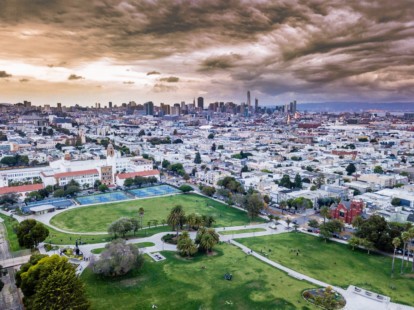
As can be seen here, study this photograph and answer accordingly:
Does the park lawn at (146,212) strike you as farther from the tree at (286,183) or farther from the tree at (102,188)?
the tree at (286,183)

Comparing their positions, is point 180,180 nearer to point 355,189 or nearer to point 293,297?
point 355,189

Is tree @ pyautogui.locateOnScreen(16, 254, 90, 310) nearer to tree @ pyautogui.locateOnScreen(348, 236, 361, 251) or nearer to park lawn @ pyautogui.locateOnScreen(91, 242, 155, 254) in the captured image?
park lawn @ pyautogui.locateOnScreen(91, 242, 155, 254)

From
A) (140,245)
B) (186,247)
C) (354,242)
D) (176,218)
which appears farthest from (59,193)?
(354,242)

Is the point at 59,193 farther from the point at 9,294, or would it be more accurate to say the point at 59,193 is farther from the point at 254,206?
the point at 254,206

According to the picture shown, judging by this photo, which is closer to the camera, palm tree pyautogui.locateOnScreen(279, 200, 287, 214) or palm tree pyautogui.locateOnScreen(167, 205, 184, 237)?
palm tree pyautogui.locateOnScreen(167, 205, 184, 237)

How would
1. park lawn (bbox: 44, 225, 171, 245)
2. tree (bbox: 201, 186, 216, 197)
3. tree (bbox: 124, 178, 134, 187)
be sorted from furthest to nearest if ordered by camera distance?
tree (bbox: 124, 178, 134, 187) → tree (bbox: 201, 186, 216, 197) → park lawn (bbox: 44, 225, 171, 245)

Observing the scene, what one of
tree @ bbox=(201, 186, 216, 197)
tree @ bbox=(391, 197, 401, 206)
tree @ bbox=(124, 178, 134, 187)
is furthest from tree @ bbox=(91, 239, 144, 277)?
tree @ bbox=(391, 197, 401, 206)
